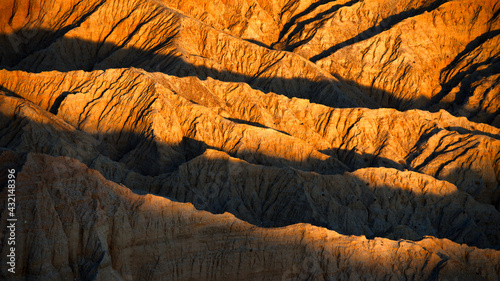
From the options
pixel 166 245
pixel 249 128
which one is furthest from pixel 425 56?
pixel 166 245

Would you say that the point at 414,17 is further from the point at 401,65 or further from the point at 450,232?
the point at 450,232

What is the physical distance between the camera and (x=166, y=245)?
46.9 m

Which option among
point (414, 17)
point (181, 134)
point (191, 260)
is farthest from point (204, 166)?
point (414, 17)

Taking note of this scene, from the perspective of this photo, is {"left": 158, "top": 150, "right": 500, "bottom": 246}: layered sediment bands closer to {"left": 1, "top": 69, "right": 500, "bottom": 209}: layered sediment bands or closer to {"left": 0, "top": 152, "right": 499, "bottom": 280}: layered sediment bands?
{"left": 1, "top": 69, "right": 500, "bottom": 209}: layered sediment bands

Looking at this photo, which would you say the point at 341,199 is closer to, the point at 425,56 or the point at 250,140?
the point at 250,140

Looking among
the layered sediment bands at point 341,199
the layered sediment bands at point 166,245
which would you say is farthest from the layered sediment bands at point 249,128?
the layered sediment bands at point 166,245

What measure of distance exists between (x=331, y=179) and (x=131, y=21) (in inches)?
1755

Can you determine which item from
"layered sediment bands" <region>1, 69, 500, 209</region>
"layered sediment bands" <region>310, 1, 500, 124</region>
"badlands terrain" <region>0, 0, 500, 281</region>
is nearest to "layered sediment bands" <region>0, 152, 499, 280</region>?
"badlands terrain" <region>0, 0, 500, 281</region>

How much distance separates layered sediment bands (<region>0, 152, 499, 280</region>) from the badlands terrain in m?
0.08

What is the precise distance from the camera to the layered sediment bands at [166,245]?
143 ft

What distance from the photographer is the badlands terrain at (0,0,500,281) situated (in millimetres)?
46375

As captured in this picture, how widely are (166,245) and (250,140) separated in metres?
31.0

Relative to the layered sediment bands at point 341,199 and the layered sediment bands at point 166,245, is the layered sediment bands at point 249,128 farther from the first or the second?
the layered sediment bands at point 166,245

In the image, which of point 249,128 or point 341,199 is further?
point 249,128
